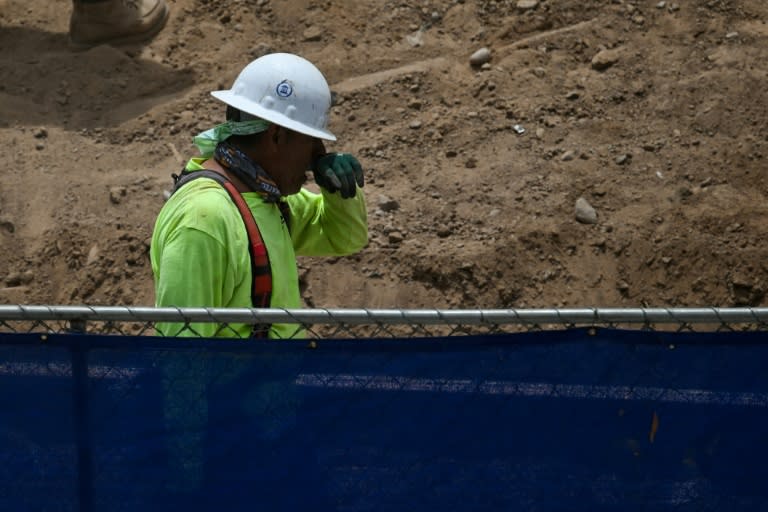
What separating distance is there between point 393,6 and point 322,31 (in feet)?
1.89

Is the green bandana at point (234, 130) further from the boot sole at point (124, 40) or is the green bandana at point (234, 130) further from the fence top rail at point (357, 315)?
the boot sole at point (124, 40)

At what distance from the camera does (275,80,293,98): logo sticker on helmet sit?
4.47 metres

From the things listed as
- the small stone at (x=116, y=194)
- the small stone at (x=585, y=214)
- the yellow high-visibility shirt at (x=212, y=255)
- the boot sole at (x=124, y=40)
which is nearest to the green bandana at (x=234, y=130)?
the yellow high-visibility shirt at (x=212, y=255)

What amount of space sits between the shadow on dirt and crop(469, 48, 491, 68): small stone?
2.07 metres

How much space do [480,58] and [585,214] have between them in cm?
180

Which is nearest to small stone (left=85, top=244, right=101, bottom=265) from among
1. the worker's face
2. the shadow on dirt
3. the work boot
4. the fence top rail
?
the shadow on dirt

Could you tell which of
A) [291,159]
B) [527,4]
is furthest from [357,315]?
[527,4]

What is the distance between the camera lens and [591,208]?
797cm

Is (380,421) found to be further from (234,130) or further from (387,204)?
(387,204)

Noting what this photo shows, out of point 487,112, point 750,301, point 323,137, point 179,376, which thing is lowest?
point 750,301

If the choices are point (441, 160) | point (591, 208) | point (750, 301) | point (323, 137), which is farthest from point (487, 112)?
point (323, 137)

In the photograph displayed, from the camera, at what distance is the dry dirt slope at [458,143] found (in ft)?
25.1

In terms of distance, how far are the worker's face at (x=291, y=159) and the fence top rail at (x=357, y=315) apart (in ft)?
3.35

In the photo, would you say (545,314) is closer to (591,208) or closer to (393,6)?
(591,208)
